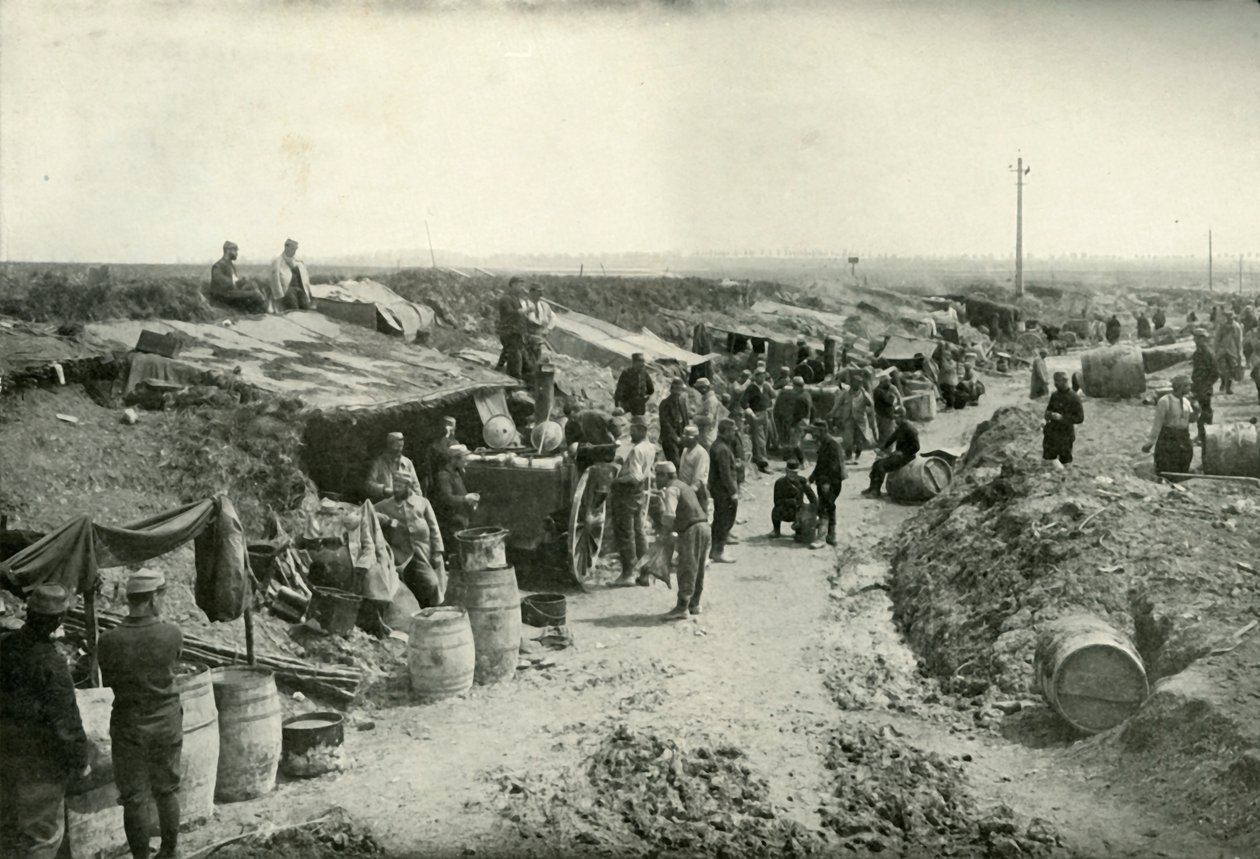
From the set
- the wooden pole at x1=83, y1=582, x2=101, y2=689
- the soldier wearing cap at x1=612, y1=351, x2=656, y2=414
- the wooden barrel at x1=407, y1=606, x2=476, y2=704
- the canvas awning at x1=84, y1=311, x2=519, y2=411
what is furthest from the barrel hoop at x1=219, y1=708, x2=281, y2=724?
the soldier wearing cap at x1=612, y1=351, x2=656, y2=414

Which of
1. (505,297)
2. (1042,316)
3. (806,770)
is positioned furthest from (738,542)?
(1042,316)

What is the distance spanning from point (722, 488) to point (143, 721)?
7.40 m

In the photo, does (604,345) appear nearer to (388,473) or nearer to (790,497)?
(790,497)

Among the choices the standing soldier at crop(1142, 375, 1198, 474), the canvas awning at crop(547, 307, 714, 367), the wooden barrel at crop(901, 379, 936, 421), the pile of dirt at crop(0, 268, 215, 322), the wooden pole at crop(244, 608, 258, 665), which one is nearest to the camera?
the wooden pole at crop(244, 608, 258, 665)

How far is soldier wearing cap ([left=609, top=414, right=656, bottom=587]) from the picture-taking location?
10.8 meters

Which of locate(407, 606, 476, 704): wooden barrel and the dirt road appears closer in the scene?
the dirt road

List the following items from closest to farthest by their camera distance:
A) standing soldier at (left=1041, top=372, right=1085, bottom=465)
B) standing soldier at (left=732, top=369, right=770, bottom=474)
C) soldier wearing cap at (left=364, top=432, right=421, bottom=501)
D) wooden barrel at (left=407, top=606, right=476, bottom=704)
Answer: wooden barrel at (left=407, top=606, right=476, bottom=704), soldier wearing cap at (left=364, top=432, right=421, bottom=501), standing soldier at (left=1041, top=372, right=1085, bottom=465), standing soldier at (left=732, top=369, right=770, bottom=474)

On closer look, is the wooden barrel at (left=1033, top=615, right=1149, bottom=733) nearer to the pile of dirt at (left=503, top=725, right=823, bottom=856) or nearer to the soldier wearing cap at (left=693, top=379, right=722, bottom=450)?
the pile of dirt at (left=503, top=725, right=823, bottom=856)

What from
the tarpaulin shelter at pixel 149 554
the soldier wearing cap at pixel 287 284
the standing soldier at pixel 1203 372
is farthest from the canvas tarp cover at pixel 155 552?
the standing soldier at pixel 1203 372

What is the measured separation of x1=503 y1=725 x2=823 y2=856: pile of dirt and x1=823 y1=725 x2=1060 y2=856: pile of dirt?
359 mm

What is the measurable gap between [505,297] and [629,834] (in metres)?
9.69

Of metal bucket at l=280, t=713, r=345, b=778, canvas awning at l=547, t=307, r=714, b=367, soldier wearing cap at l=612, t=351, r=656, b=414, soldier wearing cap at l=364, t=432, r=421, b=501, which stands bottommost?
metal bucket at l=280, t=713, r=345, b=778

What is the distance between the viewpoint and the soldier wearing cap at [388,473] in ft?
30.5

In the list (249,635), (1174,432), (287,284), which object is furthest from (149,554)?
(1174,432)
